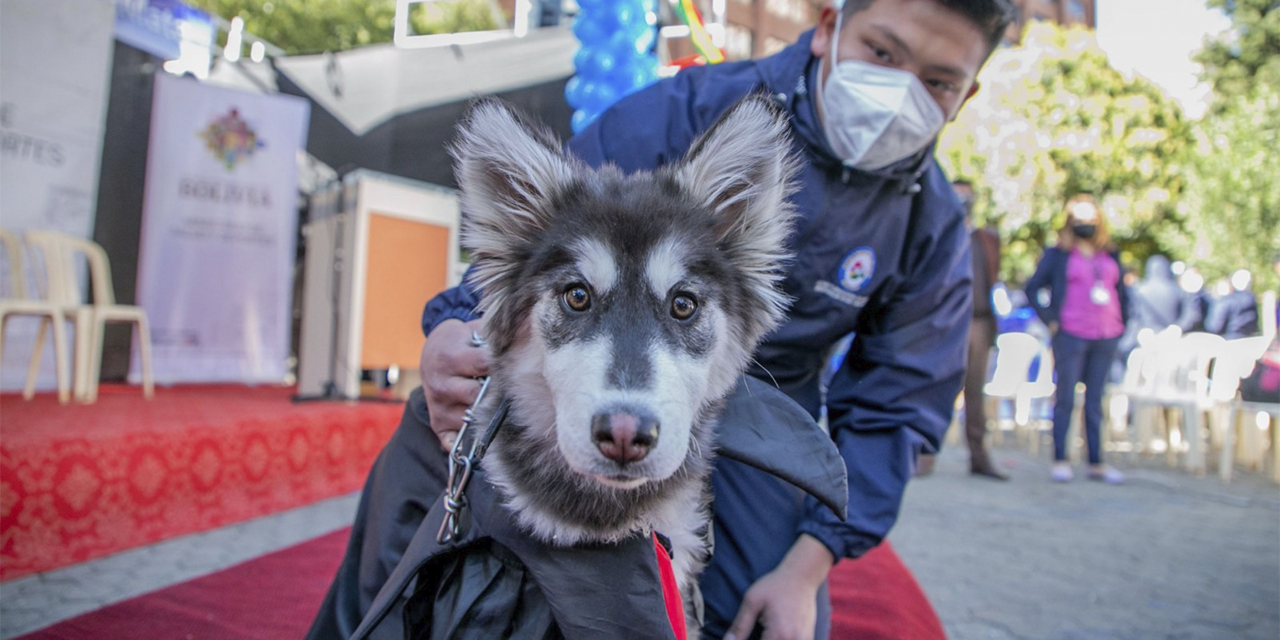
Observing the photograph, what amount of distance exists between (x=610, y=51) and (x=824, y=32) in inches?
167

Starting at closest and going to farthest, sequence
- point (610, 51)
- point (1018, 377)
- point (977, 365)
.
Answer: point (610, 51) → point (977, 365) → point (1018, 377)

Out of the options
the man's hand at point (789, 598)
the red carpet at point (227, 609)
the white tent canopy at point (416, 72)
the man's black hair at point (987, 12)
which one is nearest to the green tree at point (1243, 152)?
the white tent canopy at point (416, 72)

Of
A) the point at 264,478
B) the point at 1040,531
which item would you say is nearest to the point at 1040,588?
the point at 1040,531

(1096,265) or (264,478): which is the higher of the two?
(1096,265)

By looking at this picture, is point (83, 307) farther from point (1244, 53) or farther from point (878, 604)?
point (1244, 53)

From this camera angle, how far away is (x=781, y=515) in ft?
8.80

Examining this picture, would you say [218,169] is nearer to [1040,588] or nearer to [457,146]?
[457,146]

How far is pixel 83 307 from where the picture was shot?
5715mm

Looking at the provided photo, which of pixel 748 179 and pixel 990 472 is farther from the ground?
pixel 748 179

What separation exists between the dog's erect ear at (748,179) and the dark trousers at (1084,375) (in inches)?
286

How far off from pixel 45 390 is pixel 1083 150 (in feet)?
96.1

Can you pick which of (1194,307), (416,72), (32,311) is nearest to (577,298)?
(32,311)

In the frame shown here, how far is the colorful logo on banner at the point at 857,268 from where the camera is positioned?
250cm

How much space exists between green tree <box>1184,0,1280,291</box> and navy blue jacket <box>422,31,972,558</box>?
1231 cm
